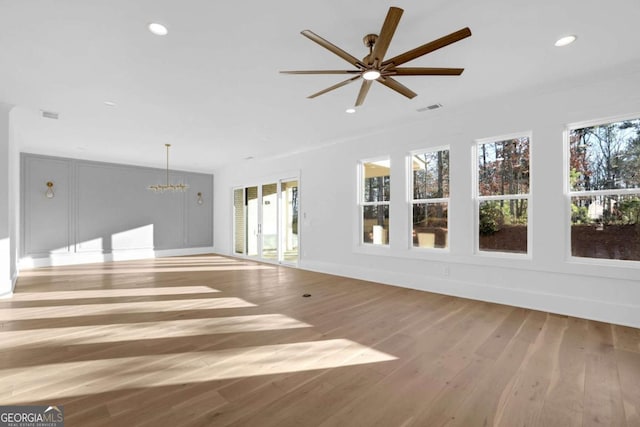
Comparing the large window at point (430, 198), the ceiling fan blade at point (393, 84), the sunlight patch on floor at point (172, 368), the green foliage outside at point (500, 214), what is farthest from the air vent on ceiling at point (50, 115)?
the green foliage outside at point (500, 214)

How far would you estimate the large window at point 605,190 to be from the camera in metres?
3.36

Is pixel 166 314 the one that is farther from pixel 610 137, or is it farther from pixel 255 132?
pixel 610 137

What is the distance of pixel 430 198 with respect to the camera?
488cm

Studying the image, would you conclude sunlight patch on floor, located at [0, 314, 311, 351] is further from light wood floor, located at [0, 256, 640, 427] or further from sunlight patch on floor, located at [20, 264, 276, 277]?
sunlight patch on floor, located at [20, 264, 276, 277]

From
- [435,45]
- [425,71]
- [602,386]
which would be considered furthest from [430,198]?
[602,386]

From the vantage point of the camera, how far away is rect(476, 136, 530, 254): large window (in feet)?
13.2

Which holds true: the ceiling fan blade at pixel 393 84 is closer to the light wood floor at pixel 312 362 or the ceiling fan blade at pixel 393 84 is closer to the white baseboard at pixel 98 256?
the light wood floor at pixel 312 362

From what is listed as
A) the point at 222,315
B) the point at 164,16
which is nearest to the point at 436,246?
the point at 222,315

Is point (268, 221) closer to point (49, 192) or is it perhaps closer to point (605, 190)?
point (49, 192)

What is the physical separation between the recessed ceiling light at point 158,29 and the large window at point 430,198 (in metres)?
3.97

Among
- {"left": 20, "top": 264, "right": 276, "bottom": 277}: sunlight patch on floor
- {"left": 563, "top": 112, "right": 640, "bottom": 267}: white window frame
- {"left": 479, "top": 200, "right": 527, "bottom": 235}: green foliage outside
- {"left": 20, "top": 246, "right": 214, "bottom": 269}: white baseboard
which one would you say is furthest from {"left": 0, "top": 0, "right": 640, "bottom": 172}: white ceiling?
{"left": 20, "top": 246, "right": 214, "bottom": 269}: white baseboard

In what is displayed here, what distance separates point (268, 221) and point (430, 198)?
4.47 meters

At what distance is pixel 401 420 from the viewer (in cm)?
172

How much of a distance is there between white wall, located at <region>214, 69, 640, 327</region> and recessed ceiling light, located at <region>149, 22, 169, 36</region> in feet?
11.9
